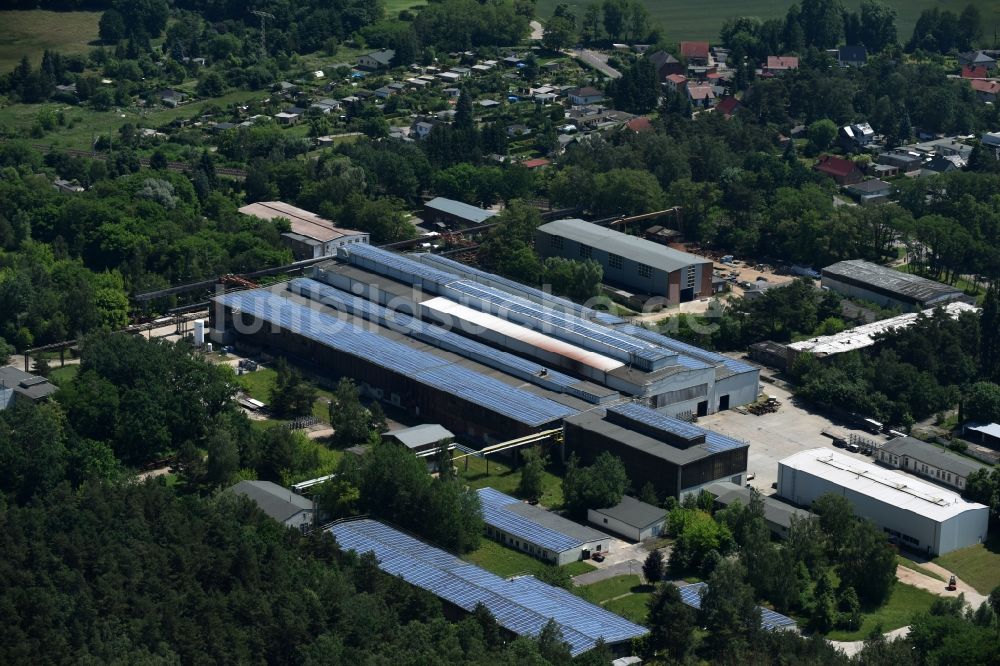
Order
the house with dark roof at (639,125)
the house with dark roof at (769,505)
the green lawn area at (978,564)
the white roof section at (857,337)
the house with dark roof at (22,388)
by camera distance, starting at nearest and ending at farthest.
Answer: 1. the green lawn area at (978,564)
2. the house with dark roof at (769,505)
3. the house with dark roof at (22,388)
4. the white roof section at (857,337)
5. the house with dark roof at (639,125)

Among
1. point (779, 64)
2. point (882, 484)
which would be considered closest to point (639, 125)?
point (779, 64)

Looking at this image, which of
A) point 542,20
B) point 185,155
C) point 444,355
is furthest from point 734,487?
point 542,20

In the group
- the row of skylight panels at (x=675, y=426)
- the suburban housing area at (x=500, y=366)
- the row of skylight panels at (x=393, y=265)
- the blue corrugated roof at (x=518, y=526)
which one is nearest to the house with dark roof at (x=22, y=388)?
the suburban housing area at (x=500, y=366)

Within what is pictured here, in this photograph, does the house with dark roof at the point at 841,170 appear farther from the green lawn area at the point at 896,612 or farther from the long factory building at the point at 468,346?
the green lawn area at the point at 896,612

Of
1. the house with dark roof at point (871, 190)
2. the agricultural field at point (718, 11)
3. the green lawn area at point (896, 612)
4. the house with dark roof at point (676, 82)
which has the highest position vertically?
the agricultural field at point (718, 11)

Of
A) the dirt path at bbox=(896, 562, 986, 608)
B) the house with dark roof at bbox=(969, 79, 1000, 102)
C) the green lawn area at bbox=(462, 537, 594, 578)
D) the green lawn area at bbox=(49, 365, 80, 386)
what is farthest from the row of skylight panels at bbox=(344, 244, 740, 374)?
the house with dark roof at bbox=(969, 79, 1000, 102)

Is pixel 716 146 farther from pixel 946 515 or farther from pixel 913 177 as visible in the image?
pixel 946 515

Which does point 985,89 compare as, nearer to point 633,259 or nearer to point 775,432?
point 633,259

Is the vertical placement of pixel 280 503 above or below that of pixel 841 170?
below
